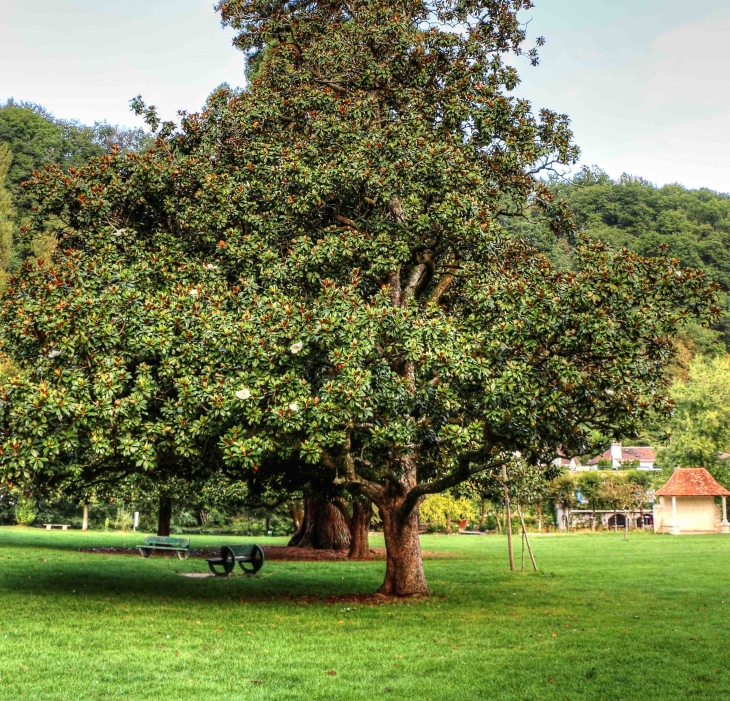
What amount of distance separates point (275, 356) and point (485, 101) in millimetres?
7839

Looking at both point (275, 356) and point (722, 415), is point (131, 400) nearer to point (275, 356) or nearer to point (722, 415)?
point (275, 356)

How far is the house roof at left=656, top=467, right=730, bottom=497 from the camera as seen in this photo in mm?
43969

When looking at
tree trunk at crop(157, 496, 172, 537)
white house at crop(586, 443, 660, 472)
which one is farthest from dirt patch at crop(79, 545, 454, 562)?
white house at crop(586, 443, 660, 472)

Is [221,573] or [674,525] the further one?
[674,525]

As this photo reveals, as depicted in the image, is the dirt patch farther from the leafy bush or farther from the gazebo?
the gazebo

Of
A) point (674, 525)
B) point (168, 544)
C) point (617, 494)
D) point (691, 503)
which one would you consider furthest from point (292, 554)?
point (617, 494)

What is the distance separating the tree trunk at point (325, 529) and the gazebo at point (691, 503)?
23636 millimetres

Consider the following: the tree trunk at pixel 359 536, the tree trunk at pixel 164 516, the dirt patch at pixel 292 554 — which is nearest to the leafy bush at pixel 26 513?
the tree trunk at pixel 164 516

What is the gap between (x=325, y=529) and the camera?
2911 centimetres

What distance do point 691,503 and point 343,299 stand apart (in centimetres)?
3947

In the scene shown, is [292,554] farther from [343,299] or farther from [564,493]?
[564,493]

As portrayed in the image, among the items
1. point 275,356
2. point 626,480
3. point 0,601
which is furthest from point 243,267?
point 626,480

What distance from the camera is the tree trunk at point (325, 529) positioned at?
2906 centimetres

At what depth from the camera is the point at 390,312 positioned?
1177cm
